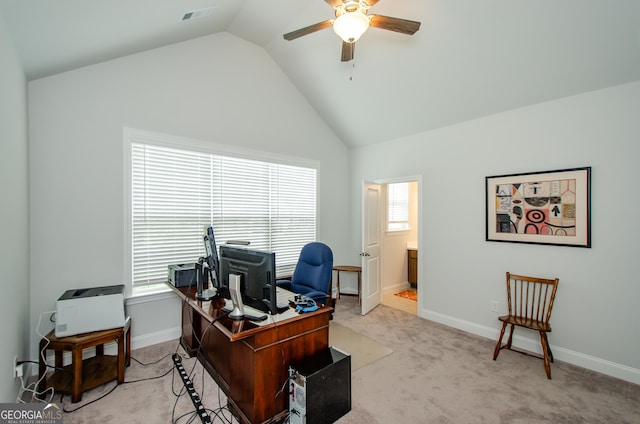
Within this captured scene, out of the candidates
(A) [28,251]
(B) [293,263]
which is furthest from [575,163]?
(A) [28,251]

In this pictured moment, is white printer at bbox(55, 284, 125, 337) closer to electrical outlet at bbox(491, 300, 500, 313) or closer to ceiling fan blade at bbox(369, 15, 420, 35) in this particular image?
ceiling fan blade at bbox(369, 15, 420, 35)

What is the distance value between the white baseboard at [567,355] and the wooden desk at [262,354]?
227 centimetres

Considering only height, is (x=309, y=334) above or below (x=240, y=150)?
below

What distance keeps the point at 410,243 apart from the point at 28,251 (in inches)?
214

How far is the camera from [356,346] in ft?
9.84

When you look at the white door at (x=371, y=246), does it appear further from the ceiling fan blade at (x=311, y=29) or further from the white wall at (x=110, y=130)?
the ceiling fan blade at (x=311, y=29)

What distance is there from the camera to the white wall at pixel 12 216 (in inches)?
63.2

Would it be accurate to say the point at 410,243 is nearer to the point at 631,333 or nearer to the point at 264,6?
the point at 631,333

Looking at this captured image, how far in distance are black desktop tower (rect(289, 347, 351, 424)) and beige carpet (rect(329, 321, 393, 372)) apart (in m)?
0.72

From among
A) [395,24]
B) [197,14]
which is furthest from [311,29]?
[197,14]

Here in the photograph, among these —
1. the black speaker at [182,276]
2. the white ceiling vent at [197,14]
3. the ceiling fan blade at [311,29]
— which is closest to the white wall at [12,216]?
the black speaker at [182,276]

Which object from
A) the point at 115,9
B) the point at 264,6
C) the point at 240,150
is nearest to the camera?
the point at 115,9

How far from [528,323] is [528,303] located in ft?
1.33

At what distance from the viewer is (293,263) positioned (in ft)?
14.1
